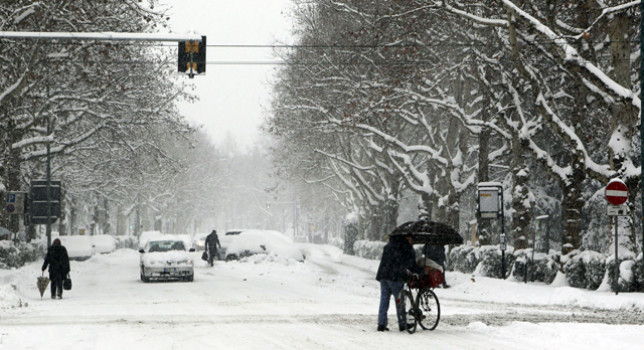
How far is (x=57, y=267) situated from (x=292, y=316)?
9.67m

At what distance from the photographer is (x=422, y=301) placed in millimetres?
16469

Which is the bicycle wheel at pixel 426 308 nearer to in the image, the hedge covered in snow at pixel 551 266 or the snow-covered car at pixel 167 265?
the hedge covered in snow at pixel 551 266

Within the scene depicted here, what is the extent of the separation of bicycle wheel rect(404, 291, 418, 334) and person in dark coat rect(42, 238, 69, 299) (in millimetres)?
12805

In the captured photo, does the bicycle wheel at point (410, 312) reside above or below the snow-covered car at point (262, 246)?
below

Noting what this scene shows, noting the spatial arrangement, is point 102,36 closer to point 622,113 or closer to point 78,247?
point 622,113

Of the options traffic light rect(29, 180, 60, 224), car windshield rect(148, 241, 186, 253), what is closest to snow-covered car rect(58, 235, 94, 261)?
traffic light rect(29, 180, 60, 224)

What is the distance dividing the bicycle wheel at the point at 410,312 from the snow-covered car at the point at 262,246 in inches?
1161

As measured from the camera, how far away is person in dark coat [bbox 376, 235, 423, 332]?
A: 16016 mm

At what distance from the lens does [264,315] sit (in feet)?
63.3

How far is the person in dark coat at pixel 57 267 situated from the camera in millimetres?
25969

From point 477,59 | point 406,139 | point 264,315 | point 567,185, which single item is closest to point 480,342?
point 264,315

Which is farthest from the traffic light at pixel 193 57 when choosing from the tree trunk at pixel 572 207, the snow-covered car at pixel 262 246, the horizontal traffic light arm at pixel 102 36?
the snow-covered car at pixel 262 246

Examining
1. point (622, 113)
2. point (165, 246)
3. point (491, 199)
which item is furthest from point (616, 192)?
point (165, 246)

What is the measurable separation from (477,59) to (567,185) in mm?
5825
